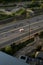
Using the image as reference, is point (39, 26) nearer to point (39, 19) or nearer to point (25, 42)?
point (39, 19)

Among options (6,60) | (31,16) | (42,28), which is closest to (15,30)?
(42,28)

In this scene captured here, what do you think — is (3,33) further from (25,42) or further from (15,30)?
(25,42)

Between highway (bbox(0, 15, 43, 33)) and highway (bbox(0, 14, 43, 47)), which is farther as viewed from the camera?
highway (bbox(0, 15, 43, 33))

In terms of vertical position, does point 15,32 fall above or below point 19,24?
above

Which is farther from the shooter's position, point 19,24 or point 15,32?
point 19,24

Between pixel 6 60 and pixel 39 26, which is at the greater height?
pixel 6 60

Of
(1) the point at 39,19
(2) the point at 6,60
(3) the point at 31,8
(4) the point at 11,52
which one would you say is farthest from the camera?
(3) the point at 31,8

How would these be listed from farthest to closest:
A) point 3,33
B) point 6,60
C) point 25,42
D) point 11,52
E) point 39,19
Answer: point 39,19 → point 3,33 → point 25,42 → point 11,52 → point 6,60

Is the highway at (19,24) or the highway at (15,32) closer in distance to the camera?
the highway at (15,32)

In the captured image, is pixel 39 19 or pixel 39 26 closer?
pixel 39 26
